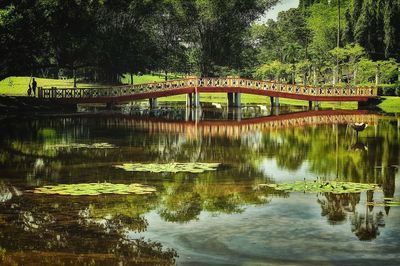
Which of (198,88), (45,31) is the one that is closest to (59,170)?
(45,31)

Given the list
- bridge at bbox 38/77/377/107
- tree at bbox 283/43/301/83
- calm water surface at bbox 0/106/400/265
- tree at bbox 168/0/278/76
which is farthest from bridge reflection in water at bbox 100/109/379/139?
tree at bbox 283/43/301/83

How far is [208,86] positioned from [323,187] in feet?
129

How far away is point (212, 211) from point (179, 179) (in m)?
4.45

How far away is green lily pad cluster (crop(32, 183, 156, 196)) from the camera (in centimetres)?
1659

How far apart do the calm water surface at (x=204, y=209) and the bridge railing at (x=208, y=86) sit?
26.7m

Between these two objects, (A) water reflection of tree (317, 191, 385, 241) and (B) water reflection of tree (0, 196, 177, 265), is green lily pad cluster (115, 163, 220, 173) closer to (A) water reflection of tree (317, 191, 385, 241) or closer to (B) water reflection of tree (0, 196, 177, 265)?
(B) water reflection of tree (0, 196, 177, 265)

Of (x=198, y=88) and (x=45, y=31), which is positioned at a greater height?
(x=45, y=31)

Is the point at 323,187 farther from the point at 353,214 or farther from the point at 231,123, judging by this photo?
the point at 231,123

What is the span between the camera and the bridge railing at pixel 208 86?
5603 centimetres

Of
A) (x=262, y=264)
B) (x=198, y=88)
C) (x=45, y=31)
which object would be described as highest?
(x=45, y=31)

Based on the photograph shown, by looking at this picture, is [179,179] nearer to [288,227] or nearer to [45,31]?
[288,227]

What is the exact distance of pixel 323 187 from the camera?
17219 mm

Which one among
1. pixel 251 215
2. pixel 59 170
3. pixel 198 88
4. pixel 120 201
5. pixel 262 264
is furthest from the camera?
pixel 198 88

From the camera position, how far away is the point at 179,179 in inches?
746
